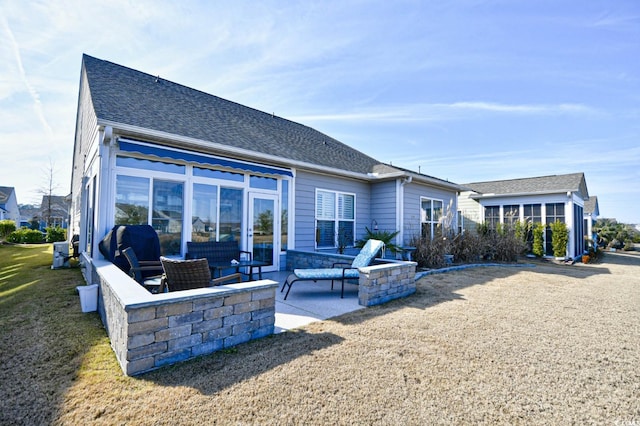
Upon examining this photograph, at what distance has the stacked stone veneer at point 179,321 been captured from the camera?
9.05ft

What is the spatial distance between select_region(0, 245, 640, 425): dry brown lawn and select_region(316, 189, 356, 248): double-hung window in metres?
5.14

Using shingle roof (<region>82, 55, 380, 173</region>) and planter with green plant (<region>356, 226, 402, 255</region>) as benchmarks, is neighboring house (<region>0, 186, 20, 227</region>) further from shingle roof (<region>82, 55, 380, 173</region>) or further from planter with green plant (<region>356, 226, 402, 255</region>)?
planter with green plant (<region>356, 226, 402, 255</region>)

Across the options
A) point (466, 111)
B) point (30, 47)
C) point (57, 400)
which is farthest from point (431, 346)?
point (466, 111)

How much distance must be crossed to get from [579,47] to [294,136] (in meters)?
8.80

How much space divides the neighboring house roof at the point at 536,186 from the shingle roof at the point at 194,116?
7774 millimetres

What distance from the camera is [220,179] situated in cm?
729

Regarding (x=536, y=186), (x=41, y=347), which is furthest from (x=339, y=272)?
(x=536, y=186)

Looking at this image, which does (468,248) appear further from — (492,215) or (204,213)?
(204,213)

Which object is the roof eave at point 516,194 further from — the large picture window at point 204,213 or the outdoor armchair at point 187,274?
the outdoor armchair at point 187,274

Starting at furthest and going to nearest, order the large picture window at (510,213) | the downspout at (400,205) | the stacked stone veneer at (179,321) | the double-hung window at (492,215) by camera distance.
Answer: the double-hung window at (492,215), the large picture window at (510,213), the downspout at (400,205), the stacked stone veneer at (179,321)

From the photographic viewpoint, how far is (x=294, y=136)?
11008 mm

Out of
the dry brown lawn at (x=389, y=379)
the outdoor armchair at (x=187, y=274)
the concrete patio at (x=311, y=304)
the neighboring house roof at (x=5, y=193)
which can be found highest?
the neighboring house roof at (x=5, y=193)

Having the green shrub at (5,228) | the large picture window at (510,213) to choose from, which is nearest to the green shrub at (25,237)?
the green shrub at (5,228)

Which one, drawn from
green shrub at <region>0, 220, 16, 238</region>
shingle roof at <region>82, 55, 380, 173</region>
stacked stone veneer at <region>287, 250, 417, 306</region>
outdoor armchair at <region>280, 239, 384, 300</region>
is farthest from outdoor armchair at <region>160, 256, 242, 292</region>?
green shrub at <region>0, 220, 16, 238</region>
